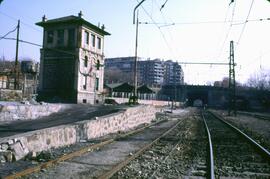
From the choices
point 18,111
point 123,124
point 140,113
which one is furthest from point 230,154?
point 18,111

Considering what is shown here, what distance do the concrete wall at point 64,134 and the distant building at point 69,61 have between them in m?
20.7

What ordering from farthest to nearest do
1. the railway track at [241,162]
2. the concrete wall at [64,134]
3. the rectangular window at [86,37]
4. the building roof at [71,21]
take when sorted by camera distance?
the rectangular window at [86,37] → the building roof at [71,21] → the concrete wall at [64,134] → the railway track at [241,162]

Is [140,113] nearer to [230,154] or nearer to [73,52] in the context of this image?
[230,154]

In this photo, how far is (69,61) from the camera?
39438 millimetres

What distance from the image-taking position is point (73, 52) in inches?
1532

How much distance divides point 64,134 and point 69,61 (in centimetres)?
2984

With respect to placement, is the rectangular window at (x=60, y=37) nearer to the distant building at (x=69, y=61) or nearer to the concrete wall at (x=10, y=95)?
the distant building at (x=69, y=61)

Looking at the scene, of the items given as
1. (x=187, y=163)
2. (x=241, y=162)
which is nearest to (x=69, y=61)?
(x=187, y=163)

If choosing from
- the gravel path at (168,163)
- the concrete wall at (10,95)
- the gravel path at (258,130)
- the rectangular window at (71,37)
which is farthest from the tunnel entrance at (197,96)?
the gravel path at (168,163)

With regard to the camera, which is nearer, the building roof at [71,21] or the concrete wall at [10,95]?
the concrete wall at [10,95]

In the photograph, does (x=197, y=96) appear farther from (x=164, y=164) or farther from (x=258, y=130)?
(x=164, y=164)

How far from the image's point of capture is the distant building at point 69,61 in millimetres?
38688

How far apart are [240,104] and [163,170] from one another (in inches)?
2752

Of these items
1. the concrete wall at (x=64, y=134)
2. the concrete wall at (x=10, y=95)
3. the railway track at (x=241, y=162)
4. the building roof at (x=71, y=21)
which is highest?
the building roof at (x=71, y=21)
